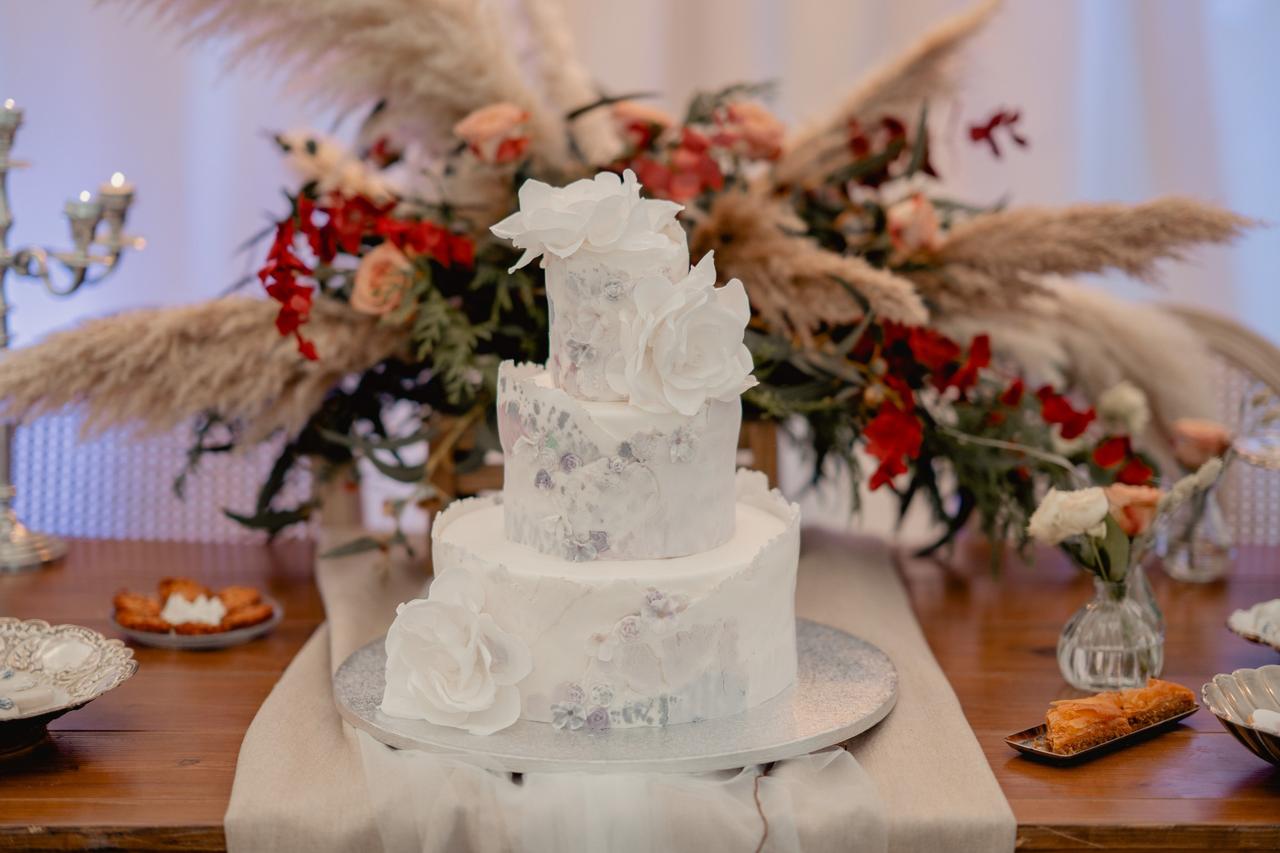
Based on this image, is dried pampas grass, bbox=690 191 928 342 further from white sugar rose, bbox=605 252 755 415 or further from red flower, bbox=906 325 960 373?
white sugar rose, bbox=605 252 755 415

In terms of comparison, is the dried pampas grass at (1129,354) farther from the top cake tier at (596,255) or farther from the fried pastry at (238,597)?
the fried pastry at (238,597)

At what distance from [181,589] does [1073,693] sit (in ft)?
2.89

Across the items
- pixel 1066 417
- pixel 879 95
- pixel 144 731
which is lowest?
pixel 144 731

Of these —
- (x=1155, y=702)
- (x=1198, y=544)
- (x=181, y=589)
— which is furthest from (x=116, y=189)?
(x=1198, y=544)

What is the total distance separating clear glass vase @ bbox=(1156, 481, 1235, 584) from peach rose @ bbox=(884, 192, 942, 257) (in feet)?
1.43

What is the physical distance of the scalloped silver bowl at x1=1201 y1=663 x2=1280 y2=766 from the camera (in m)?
1.02

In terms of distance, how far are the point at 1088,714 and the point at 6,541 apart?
1.21 meters

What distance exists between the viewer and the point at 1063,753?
3.47 ft

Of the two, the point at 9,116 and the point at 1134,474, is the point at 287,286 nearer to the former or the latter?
the point at 9,116

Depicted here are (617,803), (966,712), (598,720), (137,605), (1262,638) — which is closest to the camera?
(617,803)

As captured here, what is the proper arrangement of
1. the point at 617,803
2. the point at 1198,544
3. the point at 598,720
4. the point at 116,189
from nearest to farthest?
the point at 617,803 → the point at 598,720 → the point at 116,189 → the point at 1198,544

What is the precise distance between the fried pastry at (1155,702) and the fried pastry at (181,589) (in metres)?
0.90

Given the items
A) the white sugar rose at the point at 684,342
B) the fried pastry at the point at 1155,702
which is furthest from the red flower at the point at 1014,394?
the white sugar rose at the point at 684,342

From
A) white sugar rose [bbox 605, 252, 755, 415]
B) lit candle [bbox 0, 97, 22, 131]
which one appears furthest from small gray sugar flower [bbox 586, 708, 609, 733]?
lit candle [bbox 0, 97, 22, 131]
